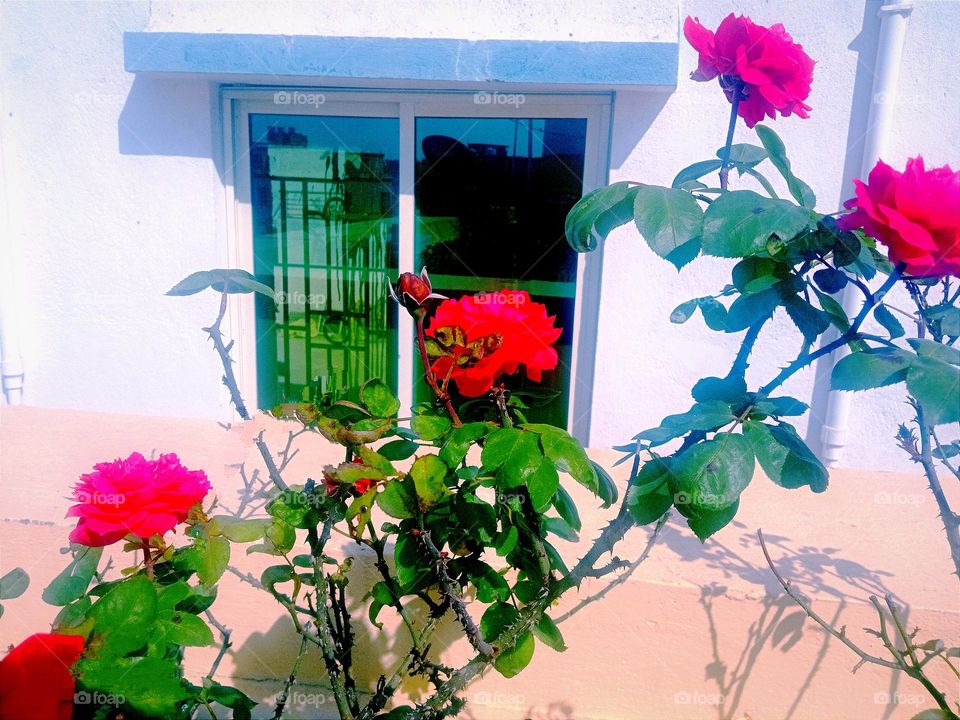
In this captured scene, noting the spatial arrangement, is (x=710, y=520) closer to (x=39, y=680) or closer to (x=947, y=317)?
(x=947, y=317)

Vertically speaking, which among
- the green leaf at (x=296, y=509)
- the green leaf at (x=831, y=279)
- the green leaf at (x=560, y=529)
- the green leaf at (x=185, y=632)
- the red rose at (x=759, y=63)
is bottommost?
the green leaf at (x=185, y=632)

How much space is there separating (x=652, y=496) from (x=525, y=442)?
7.7 inches

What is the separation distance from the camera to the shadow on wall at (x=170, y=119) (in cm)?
322

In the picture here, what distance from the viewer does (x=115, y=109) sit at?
3260 mm

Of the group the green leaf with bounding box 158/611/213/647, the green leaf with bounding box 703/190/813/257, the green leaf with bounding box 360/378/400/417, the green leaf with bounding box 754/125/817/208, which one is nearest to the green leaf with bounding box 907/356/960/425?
the green leaf with bounding box 703/190/813/257

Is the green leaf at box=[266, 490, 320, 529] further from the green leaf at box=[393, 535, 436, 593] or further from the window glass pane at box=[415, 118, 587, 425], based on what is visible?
the window glass pane at box=[415, 118, 587, 425]

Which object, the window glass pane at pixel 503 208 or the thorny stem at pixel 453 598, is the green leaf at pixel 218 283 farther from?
the window glass pane at pixel 503 208

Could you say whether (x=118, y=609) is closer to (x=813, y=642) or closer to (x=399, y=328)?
(x=813, y=642)

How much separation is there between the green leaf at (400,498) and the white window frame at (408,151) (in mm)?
2329

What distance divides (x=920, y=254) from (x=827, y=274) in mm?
187

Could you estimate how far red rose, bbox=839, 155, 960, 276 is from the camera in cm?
79


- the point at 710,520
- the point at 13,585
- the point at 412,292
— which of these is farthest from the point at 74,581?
the point at 710,520

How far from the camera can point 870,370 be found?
82cm

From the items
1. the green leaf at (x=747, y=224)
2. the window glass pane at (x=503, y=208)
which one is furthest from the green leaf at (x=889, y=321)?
the window glass pane at (x=503, y=208)
